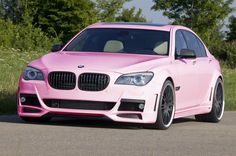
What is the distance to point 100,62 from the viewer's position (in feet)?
36.6

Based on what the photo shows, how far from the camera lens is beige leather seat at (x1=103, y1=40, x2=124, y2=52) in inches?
476

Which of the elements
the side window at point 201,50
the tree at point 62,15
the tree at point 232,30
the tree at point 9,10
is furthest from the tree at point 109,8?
the side window at point 201,50

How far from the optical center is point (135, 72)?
11.0 meters

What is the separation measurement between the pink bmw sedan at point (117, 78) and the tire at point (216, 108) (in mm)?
827

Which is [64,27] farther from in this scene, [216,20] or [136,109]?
[136,109]

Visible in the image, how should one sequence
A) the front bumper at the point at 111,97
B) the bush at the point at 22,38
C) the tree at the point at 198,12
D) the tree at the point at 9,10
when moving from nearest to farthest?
the front bumper at the point at 111,97, the bush at the point at 22,38, the tree at the point at 198,12, the tree at the point at 9,10

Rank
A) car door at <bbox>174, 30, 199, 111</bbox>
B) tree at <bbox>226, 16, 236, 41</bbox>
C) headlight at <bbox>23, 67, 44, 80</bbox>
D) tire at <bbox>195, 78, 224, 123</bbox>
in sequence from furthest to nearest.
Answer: tree at <bbox>226, 16, 236, 41</bbox>, tire at <bbox>195, 78, 224, 123</bbox>, car door at <bbox>174, 30, 199, 111</bbox>, headlight at <bbox>23, 67, 44, 80</bbox>

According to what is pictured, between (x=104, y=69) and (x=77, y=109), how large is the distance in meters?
0.64

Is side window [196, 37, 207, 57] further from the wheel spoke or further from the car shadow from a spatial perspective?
the car shadow

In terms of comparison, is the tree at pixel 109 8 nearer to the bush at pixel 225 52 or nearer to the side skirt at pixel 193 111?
the bush at pixel 225 52

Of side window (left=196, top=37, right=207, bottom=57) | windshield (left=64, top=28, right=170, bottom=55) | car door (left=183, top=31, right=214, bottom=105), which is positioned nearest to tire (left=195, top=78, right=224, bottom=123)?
car door (left=183, top=31, right=214, bottom=105)

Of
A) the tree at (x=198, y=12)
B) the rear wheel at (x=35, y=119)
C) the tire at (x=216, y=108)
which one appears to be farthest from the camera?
the tree at (x=198, y=12)

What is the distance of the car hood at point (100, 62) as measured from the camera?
1102 centimetres

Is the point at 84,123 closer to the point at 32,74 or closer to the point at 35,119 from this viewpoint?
the point at 35,119
